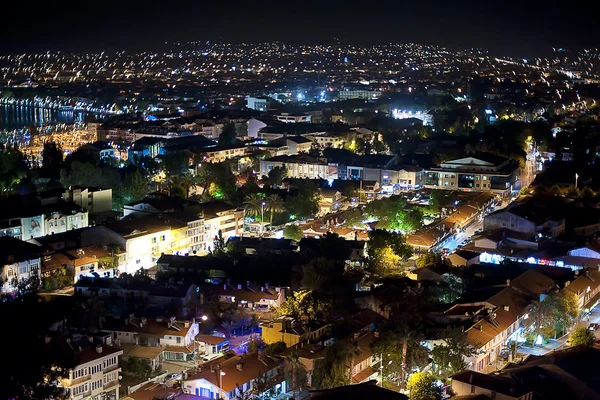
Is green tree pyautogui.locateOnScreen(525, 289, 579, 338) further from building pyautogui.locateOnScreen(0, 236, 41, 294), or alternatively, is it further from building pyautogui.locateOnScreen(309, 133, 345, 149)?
building pyautogui.locateOnScreen(309, 133, 345, 149)

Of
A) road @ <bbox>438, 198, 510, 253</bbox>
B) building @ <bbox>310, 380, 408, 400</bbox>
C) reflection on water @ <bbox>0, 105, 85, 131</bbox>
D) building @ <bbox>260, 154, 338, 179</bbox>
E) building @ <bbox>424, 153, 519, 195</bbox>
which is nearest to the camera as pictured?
building @ <bbox>310, 380, 408, 400</bbox>

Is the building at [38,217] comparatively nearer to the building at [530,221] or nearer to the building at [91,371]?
the building at [91,371]

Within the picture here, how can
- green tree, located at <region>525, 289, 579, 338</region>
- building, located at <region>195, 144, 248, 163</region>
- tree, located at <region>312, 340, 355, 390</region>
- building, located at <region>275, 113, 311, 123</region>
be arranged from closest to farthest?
tree, located at <region>312, 340, 355, 390</region>
green tree, located at <region>525, 289, 579, 338</region>
building, located at <region>195, 144, 248, 163</region>
building, located at <region>275, 113, 311, 123</region>

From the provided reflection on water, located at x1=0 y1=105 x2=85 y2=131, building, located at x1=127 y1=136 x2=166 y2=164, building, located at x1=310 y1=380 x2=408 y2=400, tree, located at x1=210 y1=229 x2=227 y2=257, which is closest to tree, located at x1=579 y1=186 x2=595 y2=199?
tree, located at x1=210 y1=229 x2=227 y2=257

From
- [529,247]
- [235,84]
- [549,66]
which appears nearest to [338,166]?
[529,247]

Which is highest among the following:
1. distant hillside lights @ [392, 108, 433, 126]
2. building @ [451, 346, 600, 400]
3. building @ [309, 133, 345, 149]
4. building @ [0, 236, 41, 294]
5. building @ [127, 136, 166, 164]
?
building @ [451, 346, 600, 400]

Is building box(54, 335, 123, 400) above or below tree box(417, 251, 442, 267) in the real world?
above

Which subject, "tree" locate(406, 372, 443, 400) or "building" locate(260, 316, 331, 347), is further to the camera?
"building" locate(260, 316, 331, 347)

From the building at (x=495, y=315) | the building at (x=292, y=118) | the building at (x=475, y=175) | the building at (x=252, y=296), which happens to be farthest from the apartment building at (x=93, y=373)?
the building at (x=292, y=118)

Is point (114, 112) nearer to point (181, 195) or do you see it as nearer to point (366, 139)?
point (366, 139)
